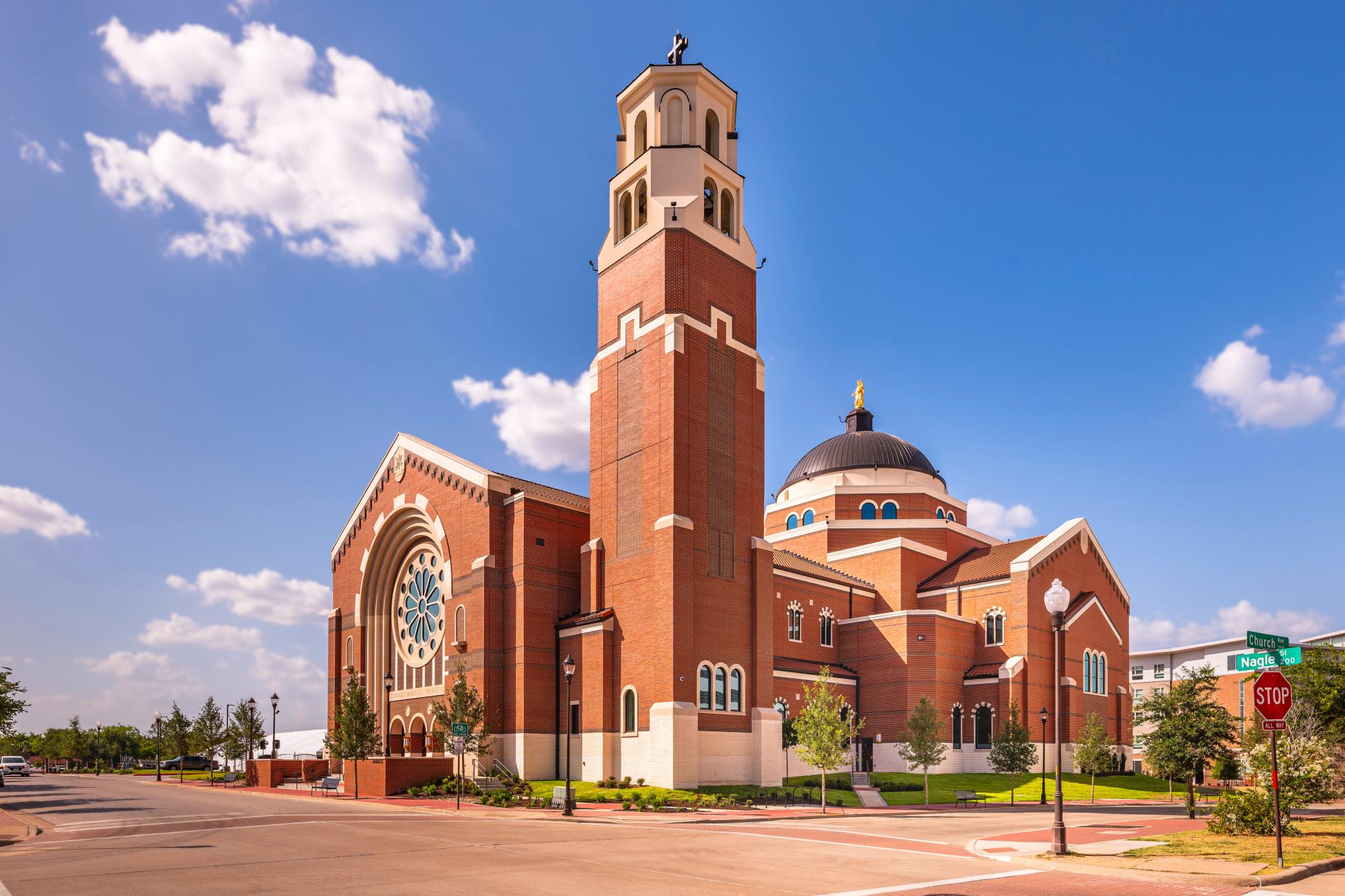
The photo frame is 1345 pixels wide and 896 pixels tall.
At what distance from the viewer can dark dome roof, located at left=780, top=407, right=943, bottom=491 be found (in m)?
67.9

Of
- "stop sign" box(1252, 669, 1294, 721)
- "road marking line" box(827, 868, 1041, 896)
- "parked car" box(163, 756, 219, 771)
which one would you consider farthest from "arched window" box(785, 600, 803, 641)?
"parked car" box(163, 756, 219, 771)

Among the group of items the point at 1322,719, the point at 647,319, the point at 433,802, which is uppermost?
the point at 647,319

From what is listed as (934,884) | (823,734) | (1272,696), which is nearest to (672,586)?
(823,734)

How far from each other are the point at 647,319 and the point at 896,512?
28.9 meters

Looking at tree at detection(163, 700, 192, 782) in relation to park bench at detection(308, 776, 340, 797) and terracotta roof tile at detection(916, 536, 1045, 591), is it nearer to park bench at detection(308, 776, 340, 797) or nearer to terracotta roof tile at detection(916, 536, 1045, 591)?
park bench at detection(308, 776, 340, 797)

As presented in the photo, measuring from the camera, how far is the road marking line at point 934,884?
46.7ft

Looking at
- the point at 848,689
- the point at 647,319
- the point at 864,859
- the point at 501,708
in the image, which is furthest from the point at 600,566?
the point at 864,859

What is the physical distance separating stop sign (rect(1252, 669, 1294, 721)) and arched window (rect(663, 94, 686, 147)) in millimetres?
36475

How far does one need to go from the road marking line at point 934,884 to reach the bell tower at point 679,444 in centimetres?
2261

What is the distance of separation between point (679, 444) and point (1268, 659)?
26347 millimetres

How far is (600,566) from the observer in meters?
44.6

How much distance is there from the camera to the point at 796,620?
55.0 metres

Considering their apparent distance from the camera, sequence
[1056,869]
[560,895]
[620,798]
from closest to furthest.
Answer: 1. [560,895]
2. [1056,869]
3. [620,798]

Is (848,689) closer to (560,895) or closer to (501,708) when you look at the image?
(501,708)
